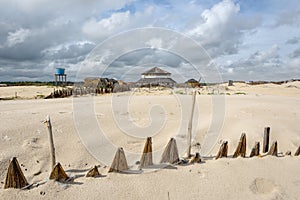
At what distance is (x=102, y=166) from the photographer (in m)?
4.75

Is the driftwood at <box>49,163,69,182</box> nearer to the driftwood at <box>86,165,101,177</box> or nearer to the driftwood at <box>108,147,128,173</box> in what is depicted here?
the driftwood at <box>86,165,101,177</box>

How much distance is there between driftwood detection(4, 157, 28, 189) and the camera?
3459 millimetres

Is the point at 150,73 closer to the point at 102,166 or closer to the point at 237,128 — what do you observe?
the point at 237,128

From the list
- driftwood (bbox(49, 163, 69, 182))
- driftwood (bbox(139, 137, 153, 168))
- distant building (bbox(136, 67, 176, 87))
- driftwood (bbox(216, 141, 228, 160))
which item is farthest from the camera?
distant building (bbox(136, 67, 176, 87))

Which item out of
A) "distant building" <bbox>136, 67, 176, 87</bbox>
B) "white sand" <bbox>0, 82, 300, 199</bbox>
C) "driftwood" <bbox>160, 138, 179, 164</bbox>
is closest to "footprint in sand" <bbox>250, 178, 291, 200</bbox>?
"white sand" <bbox>0, 82, 300, 199</bbox>

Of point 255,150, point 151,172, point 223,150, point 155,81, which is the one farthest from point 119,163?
point 155,81

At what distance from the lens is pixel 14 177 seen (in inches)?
138

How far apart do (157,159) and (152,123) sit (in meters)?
3.45

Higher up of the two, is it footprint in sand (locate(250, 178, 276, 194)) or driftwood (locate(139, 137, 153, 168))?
driftwood (locate(139, 137, 153, 168))

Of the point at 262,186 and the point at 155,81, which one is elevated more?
the point at 155,81

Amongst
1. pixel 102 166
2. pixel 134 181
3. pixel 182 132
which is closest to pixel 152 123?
pixel 182 132

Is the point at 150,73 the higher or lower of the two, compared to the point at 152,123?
higher

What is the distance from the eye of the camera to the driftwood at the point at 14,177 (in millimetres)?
3459

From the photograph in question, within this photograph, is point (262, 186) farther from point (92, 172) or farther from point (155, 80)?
point (155, 80)
